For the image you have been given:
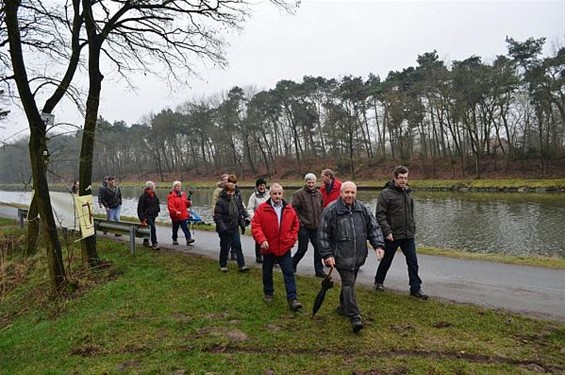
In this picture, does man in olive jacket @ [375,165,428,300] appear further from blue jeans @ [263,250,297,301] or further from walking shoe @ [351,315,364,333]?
walking shoe @ [351,315,364,333]

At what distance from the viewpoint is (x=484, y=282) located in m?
7.27

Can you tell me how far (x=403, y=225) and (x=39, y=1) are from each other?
9.06m

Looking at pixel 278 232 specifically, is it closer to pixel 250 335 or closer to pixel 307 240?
pixel 250 335

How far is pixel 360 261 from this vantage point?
5.30 m

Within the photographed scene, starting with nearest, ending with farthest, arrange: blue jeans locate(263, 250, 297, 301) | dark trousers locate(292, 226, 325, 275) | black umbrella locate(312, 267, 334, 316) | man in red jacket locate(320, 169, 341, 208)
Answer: black umbrella locate(312, 267, 334, 316) < blue jeans locate(263, 250, 297, 301) < dark trousers locate(292, 226, 325, 275) < man in red jacket locate(320, 169, 341, 208)

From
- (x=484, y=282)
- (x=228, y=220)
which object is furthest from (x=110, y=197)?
(x=484, y=282)

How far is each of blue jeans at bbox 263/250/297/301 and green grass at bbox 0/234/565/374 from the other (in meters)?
0.22

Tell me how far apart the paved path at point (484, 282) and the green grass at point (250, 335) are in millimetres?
579

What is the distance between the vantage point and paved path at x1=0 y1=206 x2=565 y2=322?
6016mm

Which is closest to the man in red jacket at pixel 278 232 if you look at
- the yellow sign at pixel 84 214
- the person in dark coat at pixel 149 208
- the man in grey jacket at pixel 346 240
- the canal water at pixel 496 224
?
the man in grey jacket at pixel 346 240

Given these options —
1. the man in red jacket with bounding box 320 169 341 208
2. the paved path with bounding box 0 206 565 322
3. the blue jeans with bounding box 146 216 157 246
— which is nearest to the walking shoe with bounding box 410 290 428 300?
the paved path with bounding box 0 206 565 322

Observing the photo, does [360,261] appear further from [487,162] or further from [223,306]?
[487,162]

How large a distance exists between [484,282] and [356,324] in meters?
3.57

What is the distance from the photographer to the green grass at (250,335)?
4254 millimetres
